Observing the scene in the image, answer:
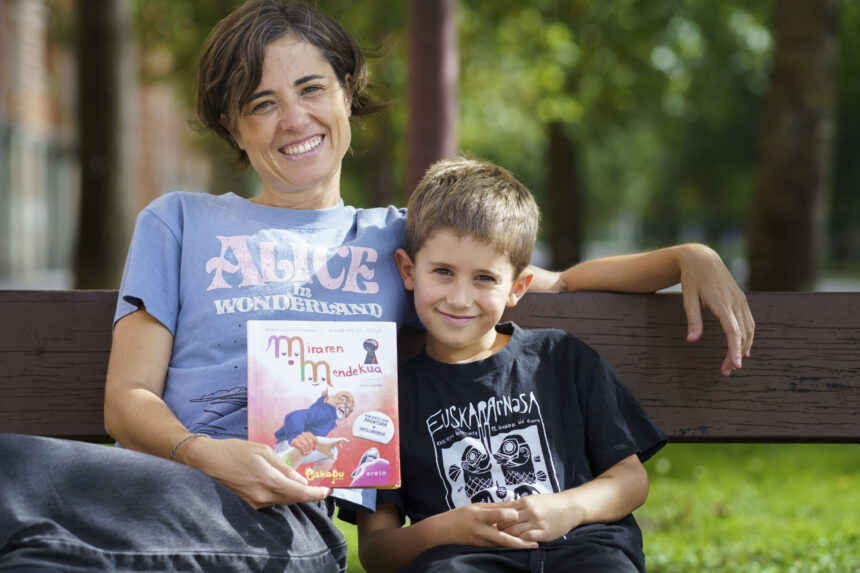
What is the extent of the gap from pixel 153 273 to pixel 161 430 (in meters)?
0.43

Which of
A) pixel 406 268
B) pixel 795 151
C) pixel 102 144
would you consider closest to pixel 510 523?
pixel 406 268

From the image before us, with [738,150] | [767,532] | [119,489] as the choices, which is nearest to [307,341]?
[119,489]

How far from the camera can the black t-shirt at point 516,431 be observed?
2.48m

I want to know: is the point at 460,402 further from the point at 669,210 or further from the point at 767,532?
the point at 669,210

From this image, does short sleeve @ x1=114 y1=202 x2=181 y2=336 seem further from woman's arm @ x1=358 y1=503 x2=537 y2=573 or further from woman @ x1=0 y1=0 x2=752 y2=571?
woman's arm @ x1=358 y1=503 x2=537 y2=573

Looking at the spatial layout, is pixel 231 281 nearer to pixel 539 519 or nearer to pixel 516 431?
pixel 516 431

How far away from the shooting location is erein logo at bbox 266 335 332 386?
2426 mm

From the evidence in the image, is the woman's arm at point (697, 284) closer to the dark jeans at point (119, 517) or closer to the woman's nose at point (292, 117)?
the woman's nose at point (292, 117)

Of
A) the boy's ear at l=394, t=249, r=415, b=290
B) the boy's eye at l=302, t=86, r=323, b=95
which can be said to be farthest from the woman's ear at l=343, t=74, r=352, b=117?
the boy's ear at l=394, t=249, r=415, b=290

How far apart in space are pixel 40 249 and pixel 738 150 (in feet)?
63.7

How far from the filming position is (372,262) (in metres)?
2.78

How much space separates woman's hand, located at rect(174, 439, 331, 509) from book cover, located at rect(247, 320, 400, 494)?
9cm

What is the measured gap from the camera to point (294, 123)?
2.75 m

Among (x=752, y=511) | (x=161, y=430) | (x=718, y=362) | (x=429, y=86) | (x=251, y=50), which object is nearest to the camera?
(x=161, y=430)
